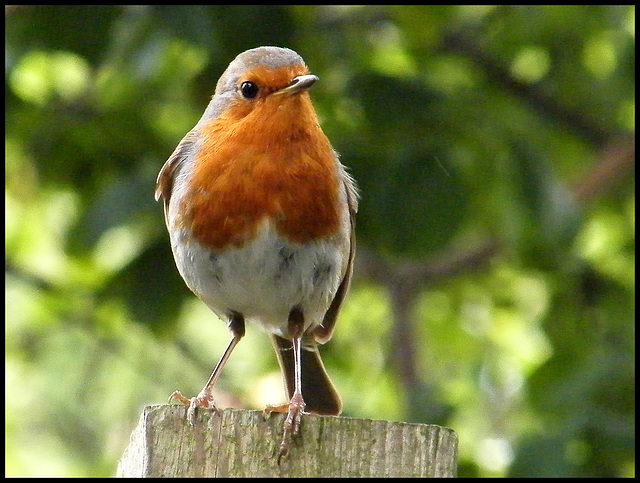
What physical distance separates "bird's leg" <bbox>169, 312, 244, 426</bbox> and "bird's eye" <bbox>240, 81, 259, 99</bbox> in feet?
3.06

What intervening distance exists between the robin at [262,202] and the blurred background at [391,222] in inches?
50.2

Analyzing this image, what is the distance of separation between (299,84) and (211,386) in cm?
119

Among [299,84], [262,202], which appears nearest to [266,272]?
[262,202]

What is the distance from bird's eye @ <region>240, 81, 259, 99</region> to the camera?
4.52m

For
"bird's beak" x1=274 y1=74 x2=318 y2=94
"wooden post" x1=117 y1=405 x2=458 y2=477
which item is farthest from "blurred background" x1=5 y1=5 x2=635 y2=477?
"wooden post" x1=117 y1=405 x2=458 y2=477

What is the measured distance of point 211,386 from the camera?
4.24m

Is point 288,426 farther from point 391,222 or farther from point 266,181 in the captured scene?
point 391,222

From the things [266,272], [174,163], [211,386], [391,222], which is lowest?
[211,386]

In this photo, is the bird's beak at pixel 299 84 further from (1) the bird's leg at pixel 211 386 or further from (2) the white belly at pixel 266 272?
(1) the bird's leg at pixel 211 386

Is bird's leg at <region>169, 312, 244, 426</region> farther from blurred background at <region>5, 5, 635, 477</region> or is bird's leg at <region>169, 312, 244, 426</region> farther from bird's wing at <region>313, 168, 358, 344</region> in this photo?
blurred background at <region>5, 5, 635, 477</region>

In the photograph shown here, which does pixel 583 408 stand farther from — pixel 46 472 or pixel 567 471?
pixel 46 472

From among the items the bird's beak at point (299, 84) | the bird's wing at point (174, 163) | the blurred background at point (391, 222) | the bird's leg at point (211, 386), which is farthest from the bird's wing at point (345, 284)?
the blurred background at point (391, 222)

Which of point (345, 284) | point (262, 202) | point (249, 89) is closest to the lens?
point (262, 202)

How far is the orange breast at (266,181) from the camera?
166 inches
